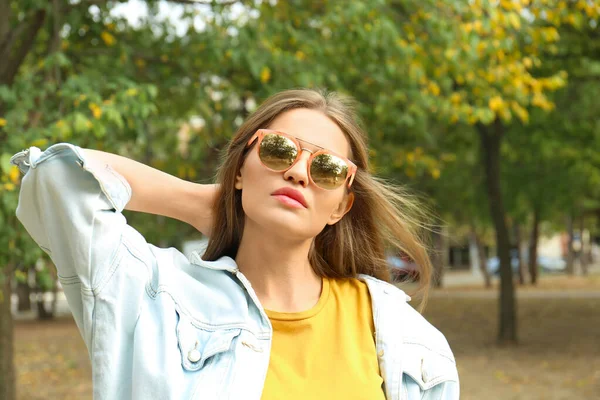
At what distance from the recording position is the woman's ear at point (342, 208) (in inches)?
81.7

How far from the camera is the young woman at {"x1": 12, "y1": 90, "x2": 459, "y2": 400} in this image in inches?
66.3

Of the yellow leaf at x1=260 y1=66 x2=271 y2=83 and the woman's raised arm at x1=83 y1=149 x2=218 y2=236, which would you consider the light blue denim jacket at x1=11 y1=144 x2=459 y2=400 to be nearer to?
the woman's raised arm at x1=83 y1=149 x2=218 y2=236

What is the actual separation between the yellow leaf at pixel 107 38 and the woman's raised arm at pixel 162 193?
5.26 meters

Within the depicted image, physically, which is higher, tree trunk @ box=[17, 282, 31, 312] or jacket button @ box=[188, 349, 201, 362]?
jacket button @ box=[188, 349, 201, 362]

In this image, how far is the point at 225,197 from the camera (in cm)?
207

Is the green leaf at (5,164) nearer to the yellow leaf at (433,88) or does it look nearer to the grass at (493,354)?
the yellow leaf at (433,88)

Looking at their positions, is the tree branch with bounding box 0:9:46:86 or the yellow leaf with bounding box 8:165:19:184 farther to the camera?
the tree branch with bounding box 0:9:46:86

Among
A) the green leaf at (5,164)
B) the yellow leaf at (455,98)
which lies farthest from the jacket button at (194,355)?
the yellow leaf at (455,98)

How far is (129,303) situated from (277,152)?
482 mm

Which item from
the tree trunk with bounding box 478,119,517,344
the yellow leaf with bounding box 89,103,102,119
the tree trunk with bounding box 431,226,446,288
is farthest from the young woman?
the tree trunk with bounding box 478,119,517,344

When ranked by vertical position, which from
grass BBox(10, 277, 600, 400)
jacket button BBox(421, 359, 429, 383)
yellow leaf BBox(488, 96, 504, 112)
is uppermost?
yellow leaf BBox(488, 96, 504, 112)

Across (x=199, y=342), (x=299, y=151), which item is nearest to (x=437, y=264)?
(x=299, y=151)

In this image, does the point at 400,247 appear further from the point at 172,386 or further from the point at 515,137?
the point at 515,137

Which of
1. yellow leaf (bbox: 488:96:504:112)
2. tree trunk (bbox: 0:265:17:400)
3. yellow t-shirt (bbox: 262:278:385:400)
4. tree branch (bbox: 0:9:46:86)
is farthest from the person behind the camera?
tree trunk (bbox: 0:265:17:400)
